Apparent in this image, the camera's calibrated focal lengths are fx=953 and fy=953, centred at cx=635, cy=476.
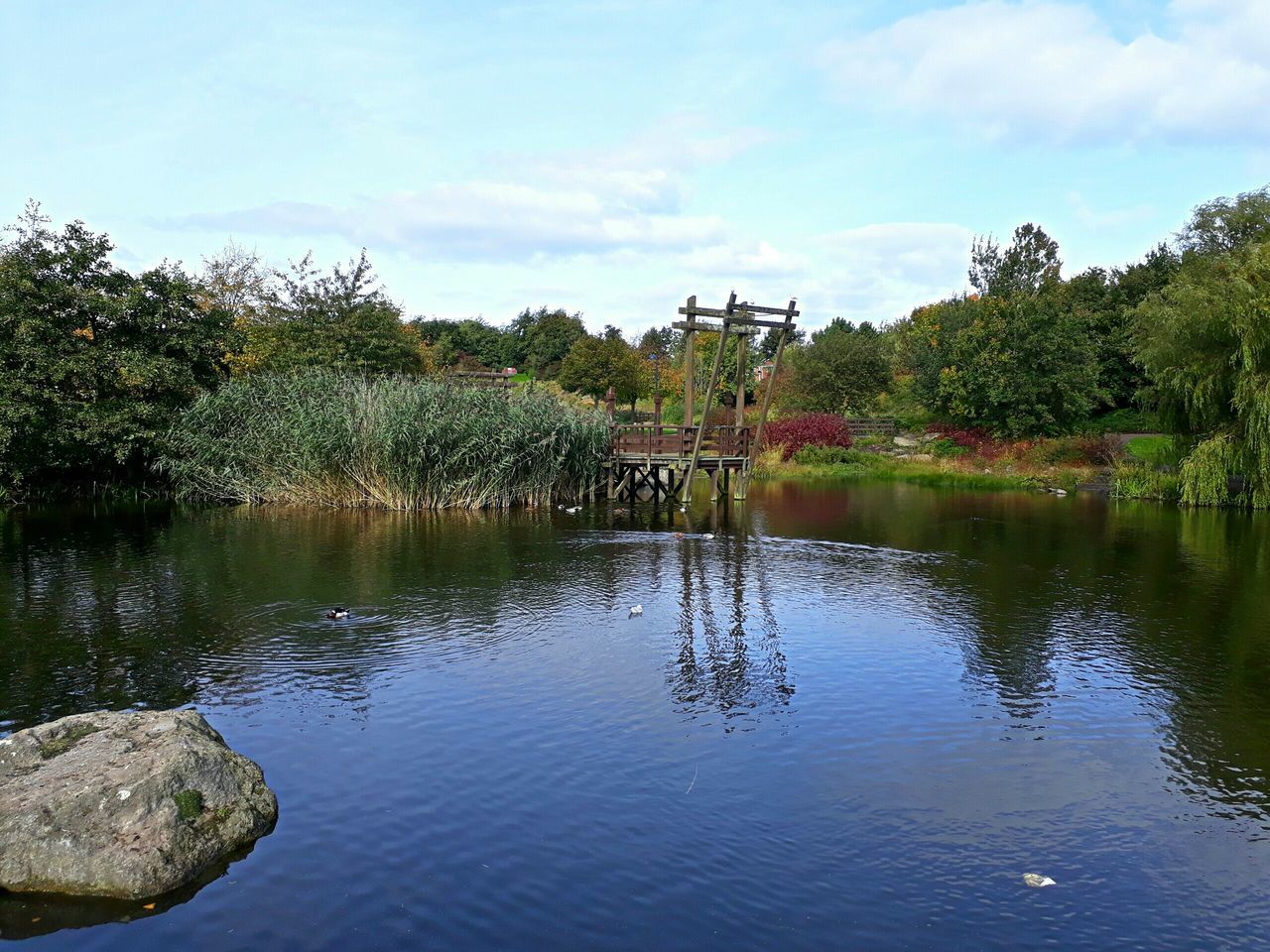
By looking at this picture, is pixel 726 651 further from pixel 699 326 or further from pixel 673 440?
pixel 673 440

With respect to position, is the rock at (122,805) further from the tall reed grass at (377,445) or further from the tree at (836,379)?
the tree at (836,379)

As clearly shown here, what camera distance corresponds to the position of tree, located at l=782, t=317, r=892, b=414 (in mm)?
49562

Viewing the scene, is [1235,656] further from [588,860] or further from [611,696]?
[588,860]

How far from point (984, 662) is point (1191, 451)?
73.6ft

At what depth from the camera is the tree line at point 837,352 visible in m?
25.2

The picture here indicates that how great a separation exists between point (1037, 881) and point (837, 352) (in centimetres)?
4537

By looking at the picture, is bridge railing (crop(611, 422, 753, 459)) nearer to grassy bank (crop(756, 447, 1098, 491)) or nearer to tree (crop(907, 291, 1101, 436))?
grassy bank (crop(756, 447, 1098, 491))

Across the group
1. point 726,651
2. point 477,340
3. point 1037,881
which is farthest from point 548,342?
point 1037,881

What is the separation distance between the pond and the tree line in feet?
28.7

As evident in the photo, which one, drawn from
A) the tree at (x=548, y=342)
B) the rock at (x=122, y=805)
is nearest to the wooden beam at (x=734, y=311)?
the rock at (x=122, y=805)

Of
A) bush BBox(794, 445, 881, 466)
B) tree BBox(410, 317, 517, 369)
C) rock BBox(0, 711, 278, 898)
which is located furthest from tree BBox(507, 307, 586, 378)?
rock BBox(0, 711, 278, 898)

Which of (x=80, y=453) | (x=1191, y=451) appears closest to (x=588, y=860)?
(x=80, y=453)

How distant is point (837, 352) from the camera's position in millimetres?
50000

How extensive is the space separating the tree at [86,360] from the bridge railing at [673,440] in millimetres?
12490
